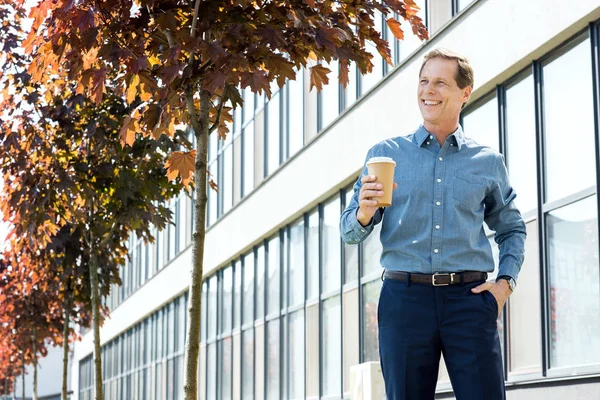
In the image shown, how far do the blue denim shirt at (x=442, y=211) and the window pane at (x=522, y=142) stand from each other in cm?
635

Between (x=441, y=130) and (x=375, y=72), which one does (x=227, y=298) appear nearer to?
(x=375, y=72)

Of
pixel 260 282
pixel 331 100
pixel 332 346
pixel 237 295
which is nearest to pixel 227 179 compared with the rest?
pixel 237 295

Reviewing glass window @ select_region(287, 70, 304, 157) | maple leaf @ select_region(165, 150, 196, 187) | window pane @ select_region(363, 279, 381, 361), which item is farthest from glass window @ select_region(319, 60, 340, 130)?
maple leaf @ select_region(165, 150, 196, 187)

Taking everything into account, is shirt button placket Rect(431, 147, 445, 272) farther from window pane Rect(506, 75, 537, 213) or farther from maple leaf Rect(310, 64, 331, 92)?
window pane Rect(506, 75, 537, 213)

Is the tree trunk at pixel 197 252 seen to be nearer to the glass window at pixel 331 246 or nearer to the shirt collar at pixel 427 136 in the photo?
the shirt collar at pixel 427 136

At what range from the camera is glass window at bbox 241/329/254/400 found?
2050 centimetres

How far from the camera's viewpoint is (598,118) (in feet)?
30.0

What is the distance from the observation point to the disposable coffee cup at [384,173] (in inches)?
140

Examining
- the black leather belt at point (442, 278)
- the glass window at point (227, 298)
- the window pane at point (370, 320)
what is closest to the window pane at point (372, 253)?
the window pane at point (370, 320)

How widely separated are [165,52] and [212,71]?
1.06ft

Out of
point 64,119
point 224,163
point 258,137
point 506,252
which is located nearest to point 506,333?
point 64,119

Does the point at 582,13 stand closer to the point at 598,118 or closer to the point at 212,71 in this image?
the point at 598,118

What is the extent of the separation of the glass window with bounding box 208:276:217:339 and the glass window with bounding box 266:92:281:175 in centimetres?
509

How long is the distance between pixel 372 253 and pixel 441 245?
10491mm
